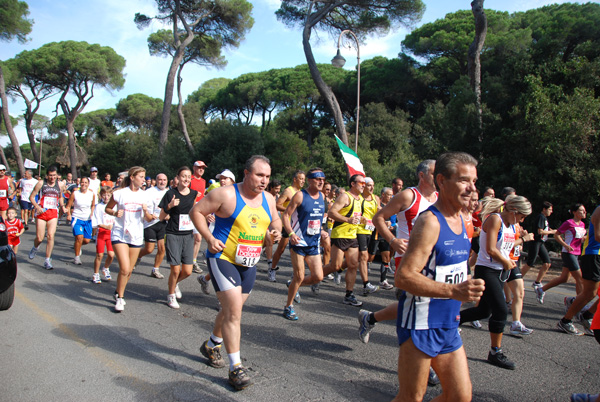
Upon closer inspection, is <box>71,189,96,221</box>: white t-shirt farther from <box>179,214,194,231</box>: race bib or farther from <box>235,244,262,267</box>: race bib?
<box>235,244,262,267</box>: race bib

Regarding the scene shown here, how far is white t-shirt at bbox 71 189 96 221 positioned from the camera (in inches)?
357

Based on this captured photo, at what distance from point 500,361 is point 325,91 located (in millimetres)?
16976

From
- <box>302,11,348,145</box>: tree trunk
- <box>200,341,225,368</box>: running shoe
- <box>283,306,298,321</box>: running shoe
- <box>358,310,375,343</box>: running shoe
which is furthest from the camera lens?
<box>302,11,348,145</box>: tree trunk

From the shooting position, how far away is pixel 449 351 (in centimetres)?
233

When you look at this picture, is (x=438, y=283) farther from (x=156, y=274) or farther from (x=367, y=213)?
(x=156, y=274)

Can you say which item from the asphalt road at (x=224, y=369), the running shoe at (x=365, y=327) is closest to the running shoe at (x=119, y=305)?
the asphalt road at (x=224, y=369)

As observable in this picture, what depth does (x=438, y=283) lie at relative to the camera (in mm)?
2170

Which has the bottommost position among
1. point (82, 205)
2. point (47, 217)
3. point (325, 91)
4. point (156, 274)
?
point (156, 274)

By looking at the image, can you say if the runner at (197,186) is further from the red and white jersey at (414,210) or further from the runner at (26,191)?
the runner at (26,191)

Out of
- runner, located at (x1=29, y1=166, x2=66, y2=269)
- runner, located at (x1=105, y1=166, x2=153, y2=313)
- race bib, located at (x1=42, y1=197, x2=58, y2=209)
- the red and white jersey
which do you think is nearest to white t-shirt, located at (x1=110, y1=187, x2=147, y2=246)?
runner, located at (x1=105, y1=166, x2=153, y2=313)

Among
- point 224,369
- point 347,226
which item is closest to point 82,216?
point 347,226

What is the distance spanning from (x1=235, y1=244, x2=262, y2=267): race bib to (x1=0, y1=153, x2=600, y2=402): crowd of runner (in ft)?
0.04

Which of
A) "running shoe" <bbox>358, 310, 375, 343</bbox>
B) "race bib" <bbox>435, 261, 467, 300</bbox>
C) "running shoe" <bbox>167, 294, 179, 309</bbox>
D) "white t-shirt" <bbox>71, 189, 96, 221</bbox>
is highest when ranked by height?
"race bib" <bbox>435, 261, 467, 300</bbox>

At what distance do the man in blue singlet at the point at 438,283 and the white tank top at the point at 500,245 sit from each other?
7.24 feet
